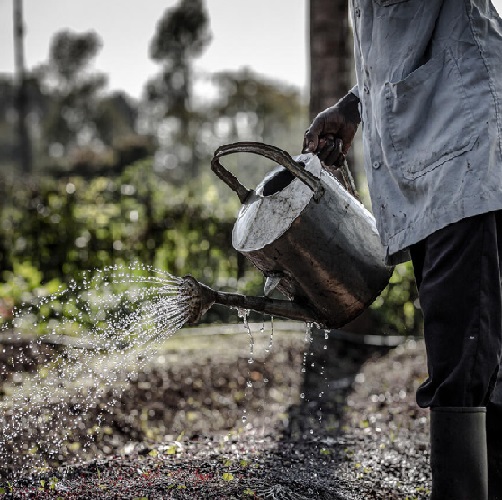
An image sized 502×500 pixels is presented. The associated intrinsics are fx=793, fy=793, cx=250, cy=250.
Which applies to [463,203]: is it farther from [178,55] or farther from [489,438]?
[178,55]

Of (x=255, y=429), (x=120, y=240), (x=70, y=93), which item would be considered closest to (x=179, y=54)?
(x=70, y=93)

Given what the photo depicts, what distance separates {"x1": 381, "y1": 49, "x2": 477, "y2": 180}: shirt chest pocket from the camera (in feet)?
6.85

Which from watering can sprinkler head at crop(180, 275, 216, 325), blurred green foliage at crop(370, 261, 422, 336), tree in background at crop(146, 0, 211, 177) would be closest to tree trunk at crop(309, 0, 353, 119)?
blurred green foliage at crop(370, 261, 422, 336)

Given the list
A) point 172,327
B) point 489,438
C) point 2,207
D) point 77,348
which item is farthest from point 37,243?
point 489,438

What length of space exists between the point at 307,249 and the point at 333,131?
1.76 ft

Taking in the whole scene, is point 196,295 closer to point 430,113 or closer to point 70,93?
point 430,113

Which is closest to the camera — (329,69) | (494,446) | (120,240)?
(494,446)

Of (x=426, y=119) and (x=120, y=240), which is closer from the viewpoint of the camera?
(x=426, y=119)

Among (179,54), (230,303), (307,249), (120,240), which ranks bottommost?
(120,240)

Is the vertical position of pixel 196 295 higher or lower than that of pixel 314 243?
lower

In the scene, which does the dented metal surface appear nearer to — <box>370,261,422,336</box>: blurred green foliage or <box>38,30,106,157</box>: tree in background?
<box>370,261,422,336</box>: blurred green foliage

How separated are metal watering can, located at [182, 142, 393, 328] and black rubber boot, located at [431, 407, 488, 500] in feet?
1.99

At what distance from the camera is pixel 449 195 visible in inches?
81.6

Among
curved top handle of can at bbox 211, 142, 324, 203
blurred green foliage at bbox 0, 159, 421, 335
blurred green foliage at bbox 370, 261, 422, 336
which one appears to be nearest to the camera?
curved top handle of can at bbox 211, 142, 324, 203
